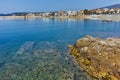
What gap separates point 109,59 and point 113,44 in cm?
569

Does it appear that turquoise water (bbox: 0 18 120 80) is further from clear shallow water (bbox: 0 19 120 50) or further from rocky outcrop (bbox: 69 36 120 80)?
rocky outcrop (bbox: 69 36 120 80)

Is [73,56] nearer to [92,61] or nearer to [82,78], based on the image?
[92,61]

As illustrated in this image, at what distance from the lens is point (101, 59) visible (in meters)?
24.9

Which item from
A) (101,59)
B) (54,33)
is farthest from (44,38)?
(101,59)

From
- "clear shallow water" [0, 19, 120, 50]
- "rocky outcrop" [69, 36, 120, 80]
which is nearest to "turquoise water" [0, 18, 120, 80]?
"clear shallow water" [0, 19, 120, 50]

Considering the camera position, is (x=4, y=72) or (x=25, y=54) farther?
(x=25, y=54)

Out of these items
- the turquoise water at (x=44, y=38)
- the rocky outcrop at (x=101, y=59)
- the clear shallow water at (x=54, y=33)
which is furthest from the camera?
the clear shallow water at (x=54, y=33)

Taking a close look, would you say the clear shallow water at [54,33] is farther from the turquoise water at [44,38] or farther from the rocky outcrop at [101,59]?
the rocky outcrop at [101,59]

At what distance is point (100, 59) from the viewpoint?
980 inches

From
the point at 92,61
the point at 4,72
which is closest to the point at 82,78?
the point at 92,61

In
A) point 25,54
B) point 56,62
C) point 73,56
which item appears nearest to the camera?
point 56,62

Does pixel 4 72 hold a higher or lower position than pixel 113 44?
lower

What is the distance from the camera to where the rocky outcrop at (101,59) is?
2133 centimetres

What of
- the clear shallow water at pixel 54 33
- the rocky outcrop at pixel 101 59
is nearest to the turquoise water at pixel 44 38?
the clear shallow water at pixel 54 33
